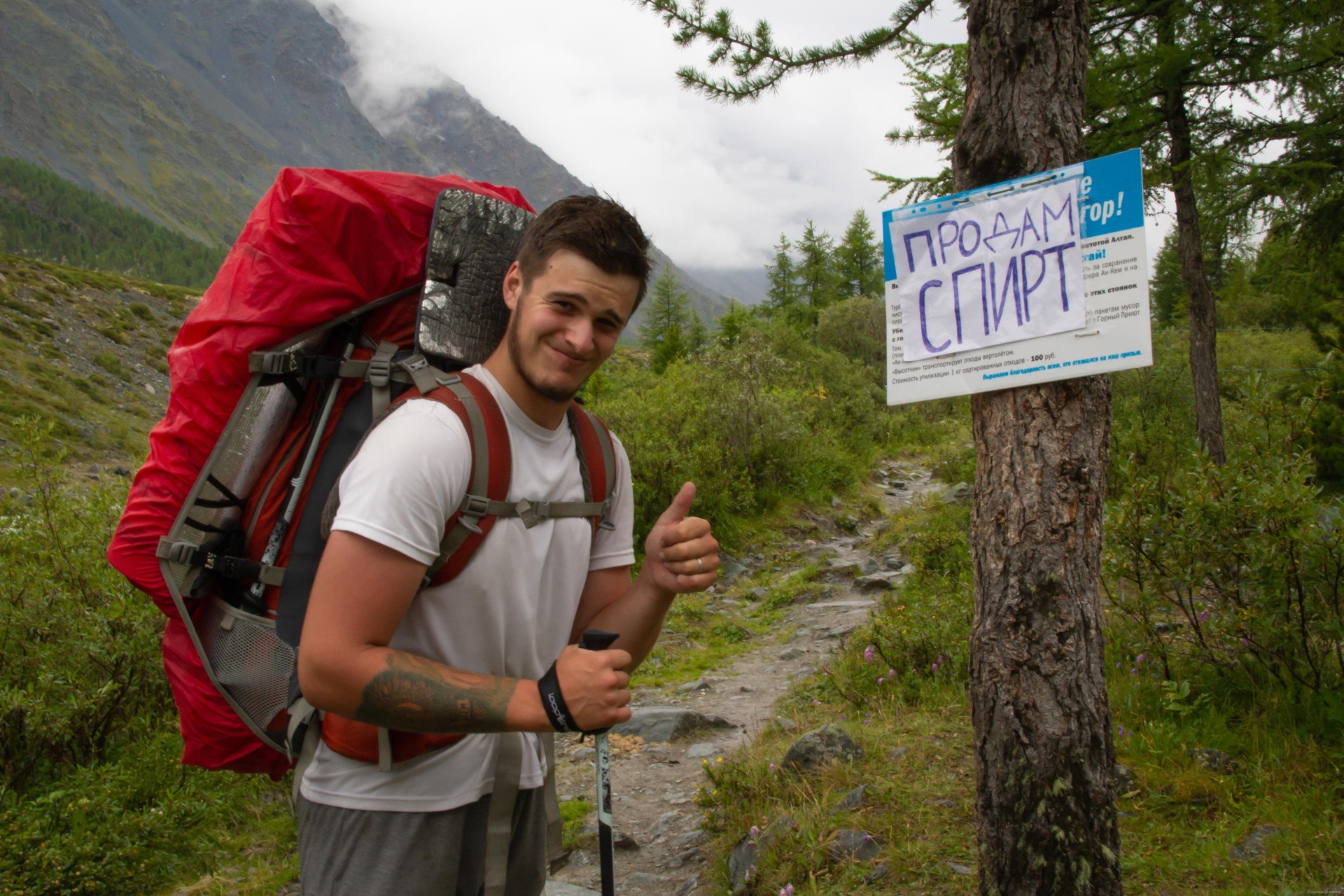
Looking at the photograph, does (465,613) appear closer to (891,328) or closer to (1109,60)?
(891,328)

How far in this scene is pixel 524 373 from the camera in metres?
1.91

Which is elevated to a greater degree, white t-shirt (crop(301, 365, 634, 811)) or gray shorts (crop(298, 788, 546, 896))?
white t-shirt (crop(301, 365, 634, 811))

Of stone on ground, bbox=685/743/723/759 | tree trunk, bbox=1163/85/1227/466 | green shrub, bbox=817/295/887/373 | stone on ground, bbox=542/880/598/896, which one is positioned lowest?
stone on ground, bbox=542/880/598/896

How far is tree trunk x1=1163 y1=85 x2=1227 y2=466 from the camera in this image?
802 centimetres

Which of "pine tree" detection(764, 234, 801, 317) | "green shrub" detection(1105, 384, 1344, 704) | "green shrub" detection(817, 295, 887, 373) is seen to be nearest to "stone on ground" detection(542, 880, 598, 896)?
"green shrub" detection(1105, 384, 1344, 704)

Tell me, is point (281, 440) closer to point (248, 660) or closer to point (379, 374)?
point (379, 374)

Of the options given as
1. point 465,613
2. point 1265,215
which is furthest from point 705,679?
point 1265,215

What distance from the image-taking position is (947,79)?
820cm

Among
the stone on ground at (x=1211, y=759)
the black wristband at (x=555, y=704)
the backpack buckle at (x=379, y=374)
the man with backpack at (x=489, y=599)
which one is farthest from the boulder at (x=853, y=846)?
the backpack buckle at (x=379, y=374)

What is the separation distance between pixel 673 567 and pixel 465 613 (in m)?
0.56

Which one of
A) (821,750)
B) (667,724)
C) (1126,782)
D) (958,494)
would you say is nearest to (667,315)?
(958,494)

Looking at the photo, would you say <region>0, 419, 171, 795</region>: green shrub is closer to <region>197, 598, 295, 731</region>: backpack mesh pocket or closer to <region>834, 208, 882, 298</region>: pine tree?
<region>197, 598, 295, 731</region>: backpack mesh pocket

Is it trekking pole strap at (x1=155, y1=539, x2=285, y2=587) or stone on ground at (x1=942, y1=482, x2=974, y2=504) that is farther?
stone on ground at (x1=942, y1=482, x2=974, y2=504)

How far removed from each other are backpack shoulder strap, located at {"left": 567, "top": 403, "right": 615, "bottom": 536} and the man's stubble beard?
13 centimetres
